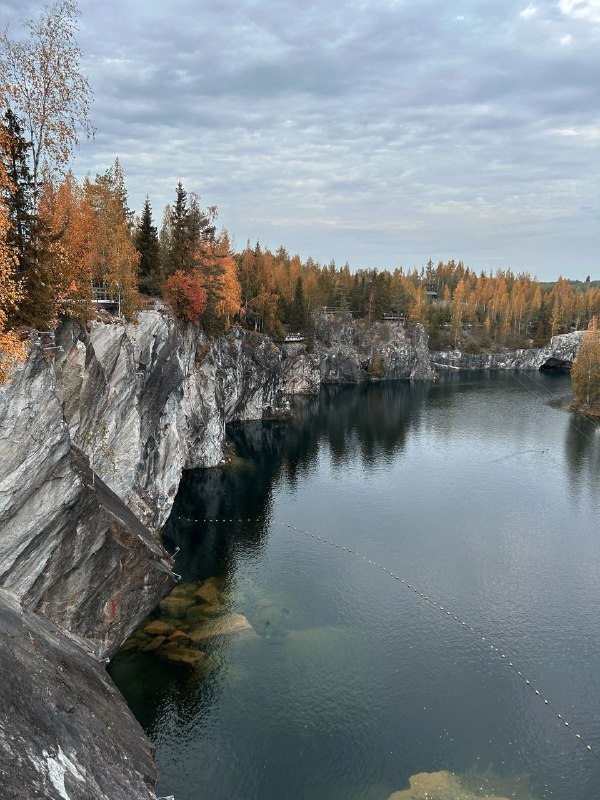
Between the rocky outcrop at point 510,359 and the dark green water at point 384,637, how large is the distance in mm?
108116

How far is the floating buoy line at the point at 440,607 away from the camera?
34281mm

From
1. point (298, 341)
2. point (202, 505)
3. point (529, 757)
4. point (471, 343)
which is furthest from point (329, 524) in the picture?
point (471, 343)

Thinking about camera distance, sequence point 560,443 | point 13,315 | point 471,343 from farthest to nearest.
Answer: point 471,343, point 560,443, point 13,315

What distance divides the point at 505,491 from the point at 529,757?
44218 millimetres

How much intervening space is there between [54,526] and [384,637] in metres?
25.9

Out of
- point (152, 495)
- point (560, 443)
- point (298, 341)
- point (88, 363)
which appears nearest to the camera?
point (88, 363)

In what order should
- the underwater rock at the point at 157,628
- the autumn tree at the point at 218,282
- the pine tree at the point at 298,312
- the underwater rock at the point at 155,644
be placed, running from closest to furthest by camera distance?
1. the underwater rock at the point at 155,644
2. the underwater rock at the point at 157,628
3. the autumn tree at the point at 218,282
4. the pine tree at the point at 298,312

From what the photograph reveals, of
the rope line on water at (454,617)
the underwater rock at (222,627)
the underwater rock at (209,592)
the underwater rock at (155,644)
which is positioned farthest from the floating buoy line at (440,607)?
the underwater rock at (155,644)

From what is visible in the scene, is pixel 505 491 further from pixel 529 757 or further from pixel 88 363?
pixel 88 363

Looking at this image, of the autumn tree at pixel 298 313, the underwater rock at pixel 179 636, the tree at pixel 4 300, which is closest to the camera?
the tree at pixel 4 300

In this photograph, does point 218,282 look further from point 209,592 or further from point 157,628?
point 157,628

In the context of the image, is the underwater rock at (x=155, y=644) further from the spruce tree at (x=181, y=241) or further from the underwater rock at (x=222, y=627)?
the spruce tree at (x=181, y=241)

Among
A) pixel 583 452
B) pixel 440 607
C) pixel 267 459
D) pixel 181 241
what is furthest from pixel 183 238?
pixel 583 452

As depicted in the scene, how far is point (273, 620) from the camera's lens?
43344mm
